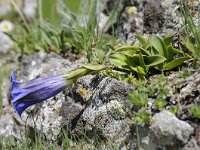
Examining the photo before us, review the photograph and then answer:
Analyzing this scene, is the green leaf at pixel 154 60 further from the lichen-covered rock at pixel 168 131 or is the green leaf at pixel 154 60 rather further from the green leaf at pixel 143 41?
the lichen-covered rock at pixel 168 131

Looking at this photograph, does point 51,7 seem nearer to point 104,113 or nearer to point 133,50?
point 133,50

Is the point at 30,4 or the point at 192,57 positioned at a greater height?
the point at 30,4

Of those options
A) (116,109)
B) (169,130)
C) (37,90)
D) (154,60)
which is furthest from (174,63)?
(37,90)

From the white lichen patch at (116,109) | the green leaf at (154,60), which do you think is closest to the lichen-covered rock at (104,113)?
the white lichen patch at (116,109)

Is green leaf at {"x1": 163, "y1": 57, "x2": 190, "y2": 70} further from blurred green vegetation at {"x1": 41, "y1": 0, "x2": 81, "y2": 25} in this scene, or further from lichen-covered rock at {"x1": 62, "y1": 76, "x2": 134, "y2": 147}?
blurred green vegetation at {"x1": 41, "y1": 0, "x2": 81, "y2": 25}

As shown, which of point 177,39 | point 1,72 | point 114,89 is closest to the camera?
point 114,89

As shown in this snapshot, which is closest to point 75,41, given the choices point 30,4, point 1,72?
point 1,72

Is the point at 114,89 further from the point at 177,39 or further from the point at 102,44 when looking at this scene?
the point at 102,44
